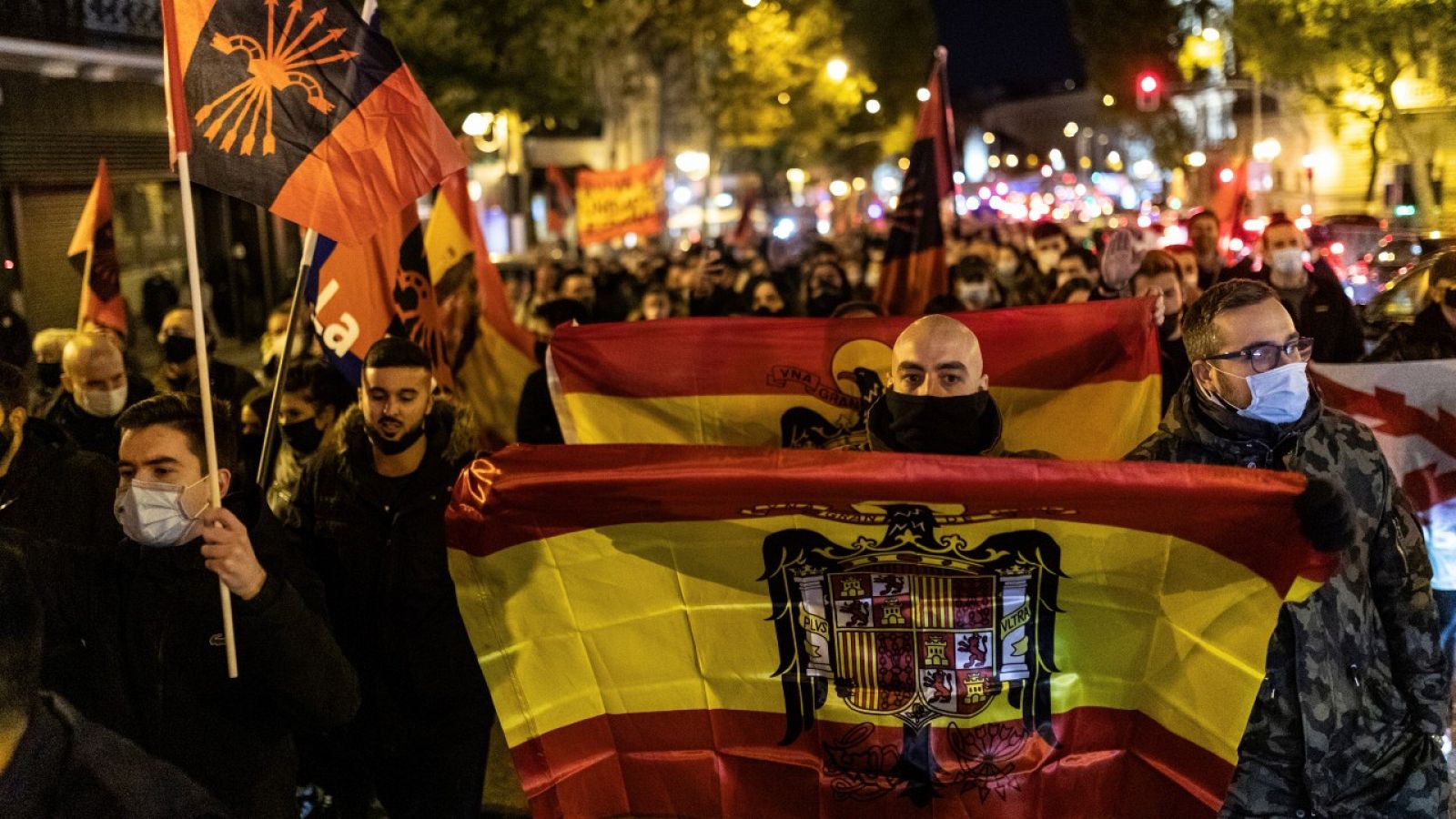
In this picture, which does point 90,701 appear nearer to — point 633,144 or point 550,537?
point 550,537

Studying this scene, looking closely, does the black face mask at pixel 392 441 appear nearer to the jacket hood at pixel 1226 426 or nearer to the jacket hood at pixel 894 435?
the jacket hood at pixel 894 435

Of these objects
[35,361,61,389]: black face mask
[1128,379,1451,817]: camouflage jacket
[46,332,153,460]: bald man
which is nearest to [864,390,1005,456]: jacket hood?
[1128,379,1451,817]: camouflage jacket

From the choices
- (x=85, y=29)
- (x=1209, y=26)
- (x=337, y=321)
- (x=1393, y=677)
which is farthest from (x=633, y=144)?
(x=1393, y=677)

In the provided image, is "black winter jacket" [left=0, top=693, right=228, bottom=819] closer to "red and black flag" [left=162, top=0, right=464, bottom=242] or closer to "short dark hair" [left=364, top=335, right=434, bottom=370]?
"red and black flag" [left=162, top=0, right=464, bottom=242]

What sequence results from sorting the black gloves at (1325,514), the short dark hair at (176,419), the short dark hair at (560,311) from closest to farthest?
the black gloves at (1325,514) → the short dark hair at (176,419) → the short dark hair at (560,311)

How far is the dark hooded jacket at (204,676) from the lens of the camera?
11.2 feet

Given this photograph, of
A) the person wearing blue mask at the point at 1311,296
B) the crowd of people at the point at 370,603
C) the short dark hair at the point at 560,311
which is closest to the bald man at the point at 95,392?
the crowd of people at the point at 370,603

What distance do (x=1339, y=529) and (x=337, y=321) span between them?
14.5ft

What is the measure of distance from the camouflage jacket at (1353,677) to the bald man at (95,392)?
4701 millimetres

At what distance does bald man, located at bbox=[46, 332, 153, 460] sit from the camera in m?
6.21

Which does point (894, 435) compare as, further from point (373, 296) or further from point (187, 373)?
point (187, 373)

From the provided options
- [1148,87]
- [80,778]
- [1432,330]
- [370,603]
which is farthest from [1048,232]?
[1148,87]

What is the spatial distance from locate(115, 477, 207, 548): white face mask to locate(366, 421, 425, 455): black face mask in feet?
3.62

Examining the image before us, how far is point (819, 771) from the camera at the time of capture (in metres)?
3.45
